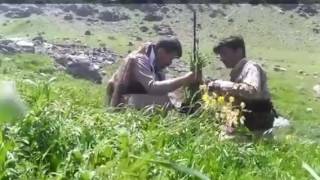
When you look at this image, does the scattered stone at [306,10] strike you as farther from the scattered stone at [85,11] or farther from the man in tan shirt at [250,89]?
the man in tan shirt at [250,89]

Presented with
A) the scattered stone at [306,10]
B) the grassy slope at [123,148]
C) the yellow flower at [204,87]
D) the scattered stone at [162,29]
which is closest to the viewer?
the grassy slope at [123,148]

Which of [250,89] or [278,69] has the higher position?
[250,89]

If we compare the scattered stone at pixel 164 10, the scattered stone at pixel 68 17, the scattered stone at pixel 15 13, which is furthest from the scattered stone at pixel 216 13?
the scattered stone at pixel 15 13

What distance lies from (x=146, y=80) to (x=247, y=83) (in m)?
0.63

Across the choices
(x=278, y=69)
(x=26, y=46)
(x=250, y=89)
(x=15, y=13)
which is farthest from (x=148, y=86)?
(x=278, y=69)

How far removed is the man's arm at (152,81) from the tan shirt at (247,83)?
238mm

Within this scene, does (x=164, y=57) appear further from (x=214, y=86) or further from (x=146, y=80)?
(x=214, y=86)

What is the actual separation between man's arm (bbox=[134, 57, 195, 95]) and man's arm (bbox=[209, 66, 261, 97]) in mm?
192

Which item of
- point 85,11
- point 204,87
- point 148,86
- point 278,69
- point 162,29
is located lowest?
point 278,69

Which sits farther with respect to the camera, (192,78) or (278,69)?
(278,69)

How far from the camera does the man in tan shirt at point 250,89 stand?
16.0ft

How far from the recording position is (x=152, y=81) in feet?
16.5

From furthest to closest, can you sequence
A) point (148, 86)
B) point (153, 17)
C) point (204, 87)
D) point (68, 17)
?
point (153, 17) → point (68, 17) → point (148, 86) → point (204, 87)

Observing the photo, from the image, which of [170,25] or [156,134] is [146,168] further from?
[170,25]
